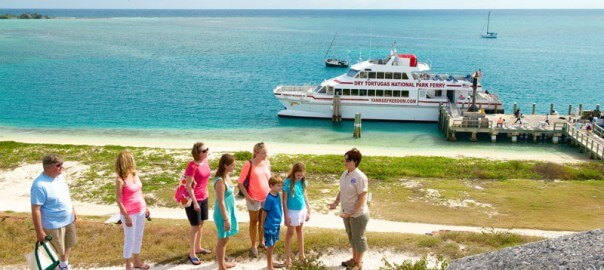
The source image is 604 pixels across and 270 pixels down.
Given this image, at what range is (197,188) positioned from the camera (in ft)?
31.0

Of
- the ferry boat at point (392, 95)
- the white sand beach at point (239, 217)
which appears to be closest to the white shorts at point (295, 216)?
the white sand beach at point (239, 217)

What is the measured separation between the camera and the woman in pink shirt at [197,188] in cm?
911

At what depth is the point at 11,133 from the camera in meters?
35.6

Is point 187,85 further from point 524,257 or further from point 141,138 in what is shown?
point 524,257

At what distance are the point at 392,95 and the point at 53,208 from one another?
3068cm

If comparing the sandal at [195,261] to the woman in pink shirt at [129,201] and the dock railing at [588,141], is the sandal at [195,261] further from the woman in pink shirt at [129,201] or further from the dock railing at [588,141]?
the dock railing at [588,141]

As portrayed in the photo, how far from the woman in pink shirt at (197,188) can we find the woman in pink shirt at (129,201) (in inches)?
31.2

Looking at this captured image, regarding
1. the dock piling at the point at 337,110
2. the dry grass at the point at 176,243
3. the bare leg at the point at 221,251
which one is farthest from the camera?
the dock piling at the point at 337,110

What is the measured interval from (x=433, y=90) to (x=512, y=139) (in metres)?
6.94

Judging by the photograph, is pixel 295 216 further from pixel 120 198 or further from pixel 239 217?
pixel 239 217

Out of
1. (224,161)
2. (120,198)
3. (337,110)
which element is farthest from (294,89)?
(120,198)

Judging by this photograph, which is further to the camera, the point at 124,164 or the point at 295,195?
the point at 295,195

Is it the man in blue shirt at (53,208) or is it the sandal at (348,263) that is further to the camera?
the sandal at (348,263)

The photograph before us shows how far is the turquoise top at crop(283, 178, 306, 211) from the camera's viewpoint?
918cm
